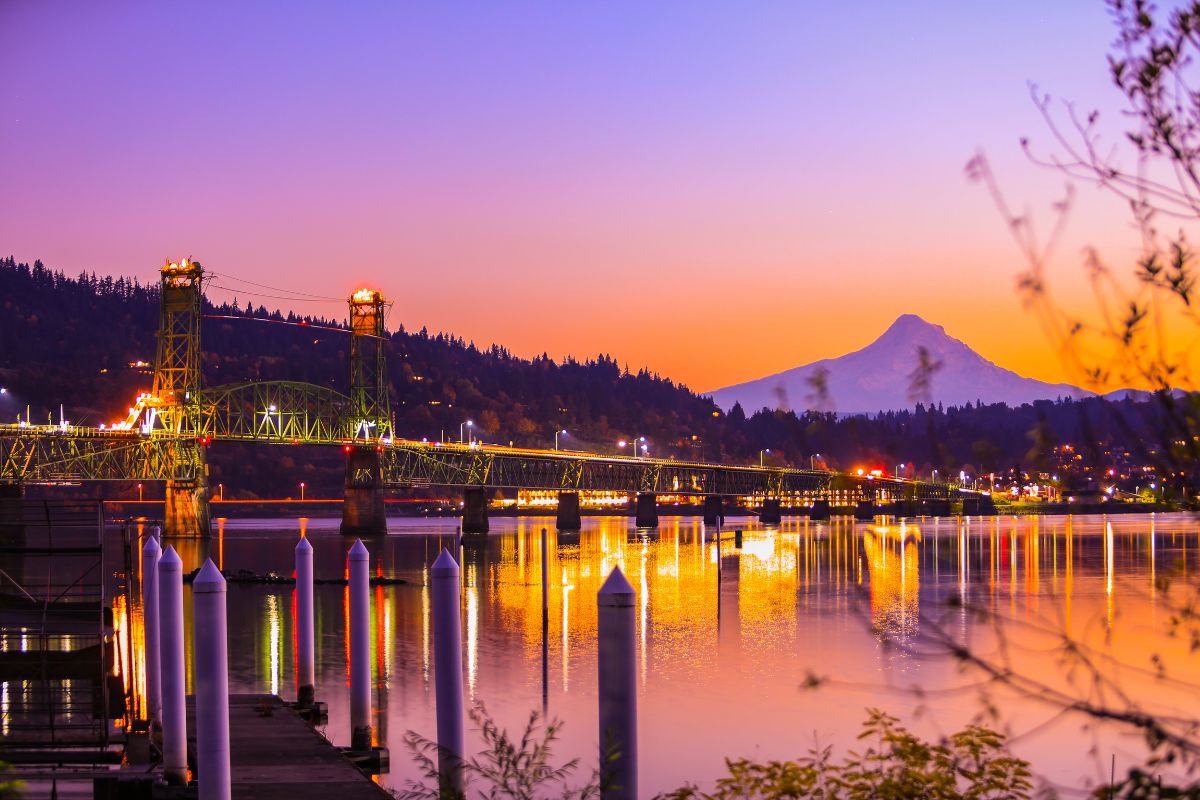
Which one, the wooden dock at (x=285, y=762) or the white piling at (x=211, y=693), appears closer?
the white piling at (x=211, y=693)

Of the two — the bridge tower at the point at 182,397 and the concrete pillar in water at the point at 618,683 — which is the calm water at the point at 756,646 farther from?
the bridge tower at the point at 182,397

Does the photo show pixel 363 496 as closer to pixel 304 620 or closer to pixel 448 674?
pixel 304 620

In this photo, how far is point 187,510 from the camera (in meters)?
145

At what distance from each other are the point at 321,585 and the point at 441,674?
212 ft

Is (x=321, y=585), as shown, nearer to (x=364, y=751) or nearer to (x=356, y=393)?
(x=364, y=751)

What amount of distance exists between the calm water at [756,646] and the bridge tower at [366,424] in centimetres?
5052

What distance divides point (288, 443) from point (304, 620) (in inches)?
5967

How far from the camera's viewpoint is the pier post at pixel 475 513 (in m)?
172

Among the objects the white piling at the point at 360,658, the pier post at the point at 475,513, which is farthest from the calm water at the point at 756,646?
the pier post at the point at 475,513

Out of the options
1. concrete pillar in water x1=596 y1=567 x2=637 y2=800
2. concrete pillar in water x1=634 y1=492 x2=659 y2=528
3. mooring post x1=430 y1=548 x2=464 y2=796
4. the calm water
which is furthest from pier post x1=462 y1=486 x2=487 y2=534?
concrete pillar in water x1=596 y1=567 x2=637 y2=800

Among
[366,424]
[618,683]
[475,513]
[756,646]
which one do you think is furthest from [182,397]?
[618,683]

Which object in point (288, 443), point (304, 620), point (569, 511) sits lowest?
point (569, 511)

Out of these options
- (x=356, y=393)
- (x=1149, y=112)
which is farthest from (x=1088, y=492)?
(x=356, y=393)

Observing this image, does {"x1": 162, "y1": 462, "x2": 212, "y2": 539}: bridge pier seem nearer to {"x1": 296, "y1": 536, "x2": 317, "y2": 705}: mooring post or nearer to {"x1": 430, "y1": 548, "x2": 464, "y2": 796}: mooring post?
{"x1": 296, "y1": 536, "x2": 317, "y2": 705}: mooring post
